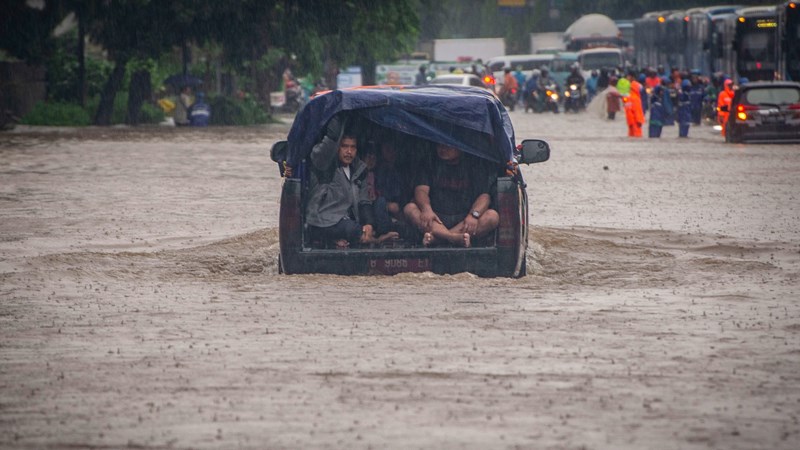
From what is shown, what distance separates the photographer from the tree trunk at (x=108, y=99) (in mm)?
42156

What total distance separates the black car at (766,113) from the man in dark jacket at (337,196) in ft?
71.0

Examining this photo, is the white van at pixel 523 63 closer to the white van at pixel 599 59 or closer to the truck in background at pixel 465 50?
the white van at pixel 599 59

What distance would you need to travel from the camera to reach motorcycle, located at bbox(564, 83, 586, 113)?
2144 inches

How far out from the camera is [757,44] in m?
47.9

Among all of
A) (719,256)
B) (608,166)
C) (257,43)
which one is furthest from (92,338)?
(257,43)

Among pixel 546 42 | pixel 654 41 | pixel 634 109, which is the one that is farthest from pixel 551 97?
pixel 546 42

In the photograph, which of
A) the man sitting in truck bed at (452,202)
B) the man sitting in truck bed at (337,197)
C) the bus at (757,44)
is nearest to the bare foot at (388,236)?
the man sitting in truck bed at (337,197)

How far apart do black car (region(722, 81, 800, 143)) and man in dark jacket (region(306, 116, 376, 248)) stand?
2165cm

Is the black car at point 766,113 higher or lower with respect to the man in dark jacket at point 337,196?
lower

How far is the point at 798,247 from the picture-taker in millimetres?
14109

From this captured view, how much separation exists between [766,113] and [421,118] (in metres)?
21.7

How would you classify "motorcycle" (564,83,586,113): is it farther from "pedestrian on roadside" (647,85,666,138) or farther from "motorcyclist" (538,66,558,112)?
"pedestrian on roadside" (647,85,666,138)

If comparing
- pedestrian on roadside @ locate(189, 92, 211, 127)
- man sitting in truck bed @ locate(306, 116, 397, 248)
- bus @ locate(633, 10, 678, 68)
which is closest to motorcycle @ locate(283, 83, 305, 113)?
pedestrian on roadside @ locate(189, 92, 211, 127)

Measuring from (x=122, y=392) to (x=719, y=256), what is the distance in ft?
24.5
